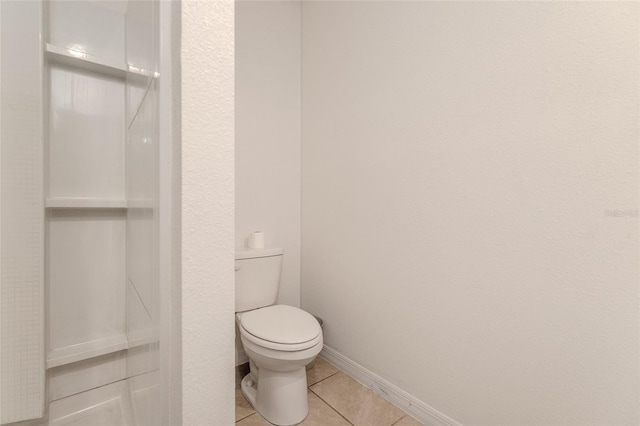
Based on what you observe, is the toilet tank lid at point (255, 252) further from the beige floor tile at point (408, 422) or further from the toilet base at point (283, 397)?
the beige floor tile at point (408, 422)

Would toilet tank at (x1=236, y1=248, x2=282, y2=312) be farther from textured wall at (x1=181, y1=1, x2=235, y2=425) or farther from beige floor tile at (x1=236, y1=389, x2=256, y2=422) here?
textured wall at (x1=181, y1=1, x2=235, y2=425)

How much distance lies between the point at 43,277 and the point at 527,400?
166 centimetres

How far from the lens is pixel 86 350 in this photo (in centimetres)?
109

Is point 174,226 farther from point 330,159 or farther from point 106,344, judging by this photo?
point 330,159

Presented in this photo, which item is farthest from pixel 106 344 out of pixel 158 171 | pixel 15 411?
pixel 158 171

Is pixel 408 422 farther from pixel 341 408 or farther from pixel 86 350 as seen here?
pixel 86 350

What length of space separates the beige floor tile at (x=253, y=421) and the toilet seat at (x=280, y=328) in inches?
15.2

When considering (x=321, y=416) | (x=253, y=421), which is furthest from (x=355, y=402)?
(x=253, y=421)

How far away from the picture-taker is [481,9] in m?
1.09

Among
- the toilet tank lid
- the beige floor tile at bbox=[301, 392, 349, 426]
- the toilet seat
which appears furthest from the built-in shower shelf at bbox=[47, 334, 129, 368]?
the beige floor tile at bbox=[301, 392, 349, 426]

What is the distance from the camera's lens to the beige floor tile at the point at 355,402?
1.31 meters

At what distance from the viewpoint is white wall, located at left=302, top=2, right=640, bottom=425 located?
2.79ft

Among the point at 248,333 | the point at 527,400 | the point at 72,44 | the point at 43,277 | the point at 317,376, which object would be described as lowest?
the point at 317,376

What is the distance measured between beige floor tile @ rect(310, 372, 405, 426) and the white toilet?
161mm
